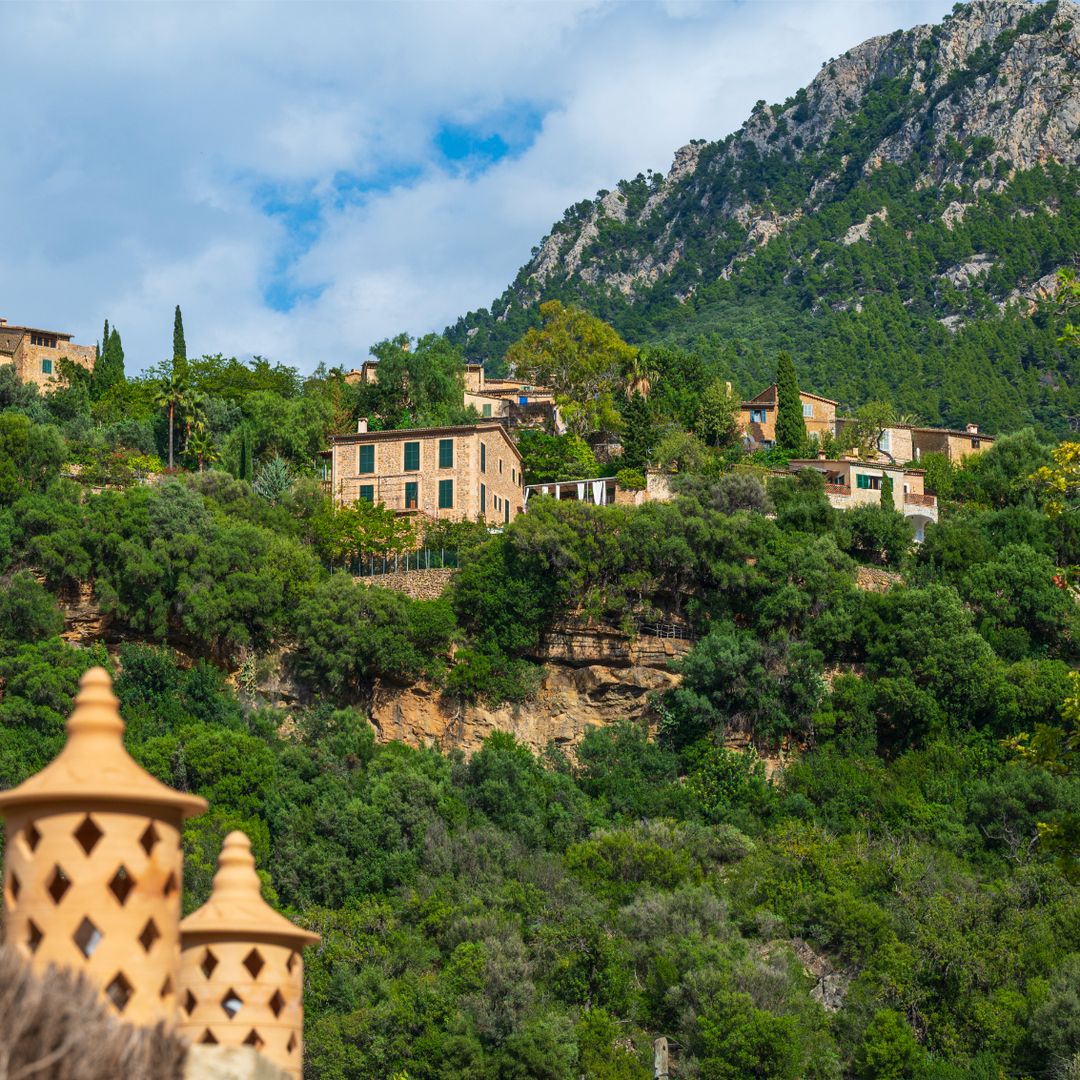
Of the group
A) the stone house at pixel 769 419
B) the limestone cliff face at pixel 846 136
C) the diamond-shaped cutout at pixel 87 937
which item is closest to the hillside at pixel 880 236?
the limestone cliff face at pixel 846 136

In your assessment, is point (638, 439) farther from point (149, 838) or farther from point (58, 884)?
point (58, 884)

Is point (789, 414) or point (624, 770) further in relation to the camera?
point (789, 414)

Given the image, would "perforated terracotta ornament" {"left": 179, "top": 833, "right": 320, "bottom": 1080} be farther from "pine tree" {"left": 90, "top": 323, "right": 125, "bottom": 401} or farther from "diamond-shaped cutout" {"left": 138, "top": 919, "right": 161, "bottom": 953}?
"pine tree" {"left": 90, "top": 323, "right": 125, "bottom": 401}

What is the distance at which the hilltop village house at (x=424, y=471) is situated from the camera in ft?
219

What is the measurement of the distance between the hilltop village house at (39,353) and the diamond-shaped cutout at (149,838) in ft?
240

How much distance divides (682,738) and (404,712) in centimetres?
857

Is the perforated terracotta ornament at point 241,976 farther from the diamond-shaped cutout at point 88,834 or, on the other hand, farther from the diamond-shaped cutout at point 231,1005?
the diamond-shaped cutout at point 88,834

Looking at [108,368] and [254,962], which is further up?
[108,368]

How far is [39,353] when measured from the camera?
284ft

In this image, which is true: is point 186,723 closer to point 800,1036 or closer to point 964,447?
point 800,1036

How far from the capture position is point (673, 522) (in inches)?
2322

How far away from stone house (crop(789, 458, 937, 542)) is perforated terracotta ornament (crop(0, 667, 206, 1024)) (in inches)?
2314

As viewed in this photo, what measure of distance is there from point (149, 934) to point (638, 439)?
209ft

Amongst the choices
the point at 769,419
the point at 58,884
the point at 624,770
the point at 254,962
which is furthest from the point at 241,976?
the point at 769,419
